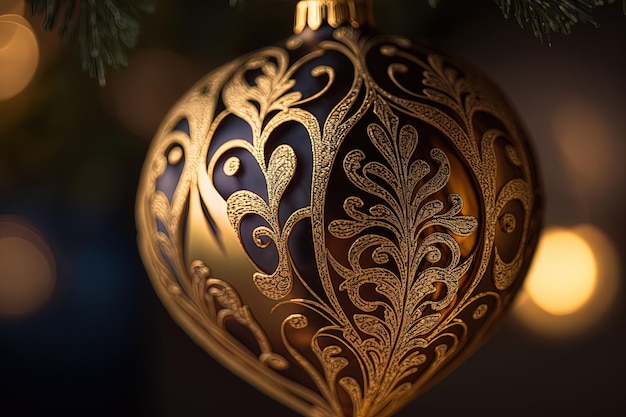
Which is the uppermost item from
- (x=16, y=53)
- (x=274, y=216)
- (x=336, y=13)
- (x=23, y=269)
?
(x=336, y=13)

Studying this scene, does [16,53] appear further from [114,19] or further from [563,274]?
[563,274]

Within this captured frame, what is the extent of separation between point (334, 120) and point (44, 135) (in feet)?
2.43

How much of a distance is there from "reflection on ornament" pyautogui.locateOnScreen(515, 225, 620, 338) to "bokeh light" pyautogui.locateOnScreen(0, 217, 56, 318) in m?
0.65

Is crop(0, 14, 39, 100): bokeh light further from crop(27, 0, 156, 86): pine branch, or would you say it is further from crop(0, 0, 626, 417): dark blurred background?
crop(27, 0, 156, 86): pine branch

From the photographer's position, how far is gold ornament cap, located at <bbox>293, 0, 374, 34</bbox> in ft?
1.50

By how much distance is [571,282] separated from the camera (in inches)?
33.6

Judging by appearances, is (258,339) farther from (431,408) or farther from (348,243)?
(431,408)

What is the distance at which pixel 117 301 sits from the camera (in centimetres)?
110

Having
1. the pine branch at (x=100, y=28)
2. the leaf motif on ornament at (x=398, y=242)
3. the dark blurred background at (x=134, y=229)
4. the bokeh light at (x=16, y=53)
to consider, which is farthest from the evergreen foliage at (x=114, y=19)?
the bokeh light at (x=16, y=53)

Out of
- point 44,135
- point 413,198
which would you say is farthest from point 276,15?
point 413,198

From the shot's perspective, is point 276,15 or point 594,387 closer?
point 594,387

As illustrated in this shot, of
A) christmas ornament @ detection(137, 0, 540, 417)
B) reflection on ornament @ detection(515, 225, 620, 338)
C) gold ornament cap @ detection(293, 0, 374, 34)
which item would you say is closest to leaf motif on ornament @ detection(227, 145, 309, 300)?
christmas ornament @ detection(137, 0, 540, 417)

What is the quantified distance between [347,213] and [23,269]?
2.66 ft

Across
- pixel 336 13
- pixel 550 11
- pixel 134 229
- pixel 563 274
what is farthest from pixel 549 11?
pixel 134 229
